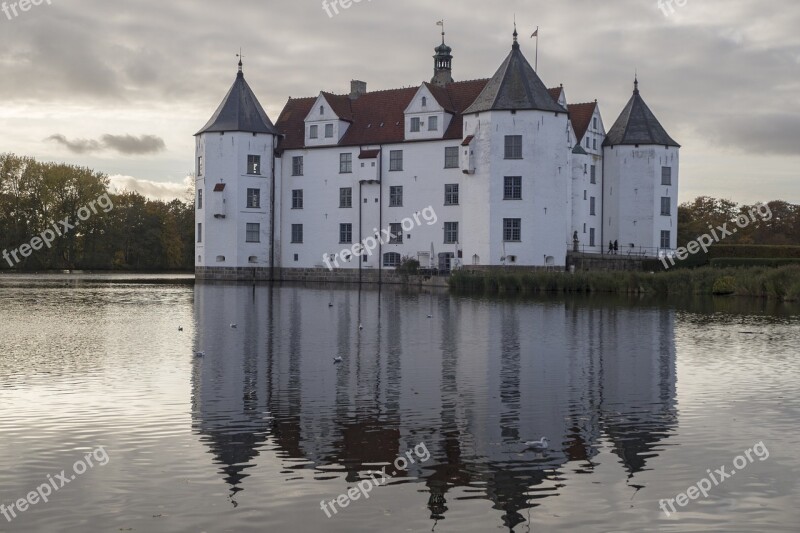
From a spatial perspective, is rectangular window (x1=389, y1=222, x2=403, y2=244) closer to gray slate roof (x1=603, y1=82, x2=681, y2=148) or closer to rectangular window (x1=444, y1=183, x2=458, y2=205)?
rectangular window (x1=444, y1=183, x2=458, y2=205)

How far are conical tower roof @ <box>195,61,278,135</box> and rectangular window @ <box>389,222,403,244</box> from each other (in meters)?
12.3

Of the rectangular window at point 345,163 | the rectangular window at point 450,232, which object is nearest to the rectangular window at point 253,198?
the rectangular window at point 345,163

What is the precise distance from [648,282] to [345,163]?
27177 mm

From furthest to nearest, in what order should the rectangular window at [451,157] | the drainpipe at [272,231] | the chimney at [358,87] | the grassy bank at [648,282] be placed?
the chimney at [358,87], the drainpipe at [272,231], the rectangular window at [451,157], the grassy bank at [648,282]

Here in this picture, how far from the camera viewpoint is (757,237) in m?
102

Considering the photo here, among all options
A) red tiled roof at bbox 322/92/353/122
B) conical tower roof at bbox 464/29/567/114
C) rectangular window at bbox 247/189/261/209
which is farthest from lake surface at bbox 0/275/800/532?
red tiled roof at bbox 322/92/353/122

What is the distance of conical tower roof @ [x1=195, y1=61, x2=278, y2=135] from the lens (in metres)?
69.1

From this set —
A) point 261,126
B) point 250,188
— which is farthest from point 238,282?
point 261,126

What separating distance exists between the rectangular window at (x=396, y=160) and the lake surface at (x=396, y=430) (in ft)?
139

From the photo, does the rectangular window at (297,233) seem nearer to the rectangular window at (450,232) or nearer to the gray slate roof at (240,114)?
the gray slate roof at (240,114)

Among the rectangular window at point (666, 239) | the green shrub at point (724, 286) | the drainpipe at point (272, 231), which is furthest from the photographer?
the drainpipe at point (272, 231)

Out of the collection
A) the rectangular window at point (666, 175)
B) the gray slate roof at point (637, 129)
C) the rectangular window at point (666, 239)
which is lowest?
the rectangular window at point (666, 239)

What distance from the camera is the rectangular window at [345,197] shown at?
68.1m

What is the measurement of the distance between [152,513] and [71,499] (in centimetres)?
103
